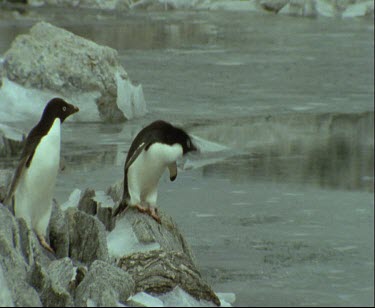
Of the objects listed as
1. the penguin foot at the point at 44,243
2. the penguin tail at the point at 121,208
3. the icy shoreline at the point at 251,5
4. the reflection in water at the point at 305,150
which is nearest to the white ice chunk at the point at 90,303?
the penguin foot at the point at 44,243

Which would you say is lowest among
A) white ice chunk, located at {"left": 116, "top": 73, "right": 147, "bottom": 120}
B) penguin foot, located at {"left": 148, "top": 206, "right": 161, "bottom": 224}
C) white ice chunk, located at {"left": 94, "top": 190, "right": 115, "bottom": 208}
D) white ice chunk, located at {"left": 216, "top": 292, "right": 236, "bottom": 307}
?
white ice chunk, located at {"left": 116, "top": 73, "right": 147, "bottom": 120}

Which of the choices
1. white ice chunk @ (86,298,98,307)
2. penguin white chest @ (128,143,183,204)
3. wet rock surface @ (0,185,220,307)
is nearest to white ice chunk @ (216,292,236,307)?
wet rock surface @ (0,185,220,307)

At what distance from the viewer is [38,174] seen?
4559 millimetres

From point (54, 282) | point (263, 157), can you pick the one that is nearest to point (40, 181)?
point (54, 282)

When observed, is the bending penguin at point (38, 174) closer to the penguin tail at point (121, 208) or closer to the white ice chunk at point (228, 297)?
the penguin tail at point (121, 208)

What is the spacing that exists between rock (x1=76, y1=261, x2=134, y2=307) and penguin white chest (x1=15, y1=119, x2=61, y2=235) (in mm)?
851

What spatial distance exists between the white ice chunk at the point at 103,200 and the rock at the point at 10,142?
239 cm

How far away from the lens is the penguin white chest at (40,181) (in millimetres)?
4523

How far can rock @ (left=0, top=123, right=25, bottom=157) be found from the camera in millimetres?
7992

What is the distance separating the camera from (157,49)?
1497 centimetres

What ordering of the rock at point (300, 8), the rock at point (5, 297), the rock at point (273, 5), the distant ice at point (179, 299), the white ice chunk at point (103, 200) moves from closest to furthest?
the rock at point (5, 297) → the distant ice at point (179, 299) → the white ice chunk at point (103, 200) → the rock at point (300, 8) → the rock at point (273, 5)

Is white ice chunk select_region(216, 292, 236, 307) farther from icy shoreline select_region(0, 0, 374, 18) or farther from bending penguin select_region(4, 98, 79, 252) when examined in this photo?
icy shoreline select_region(0, 0, 374, 18)

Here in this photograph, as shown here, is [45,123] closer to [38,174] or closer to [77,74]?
Result: [38,174]

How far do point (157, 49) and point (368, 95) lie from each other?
4.15 meters
